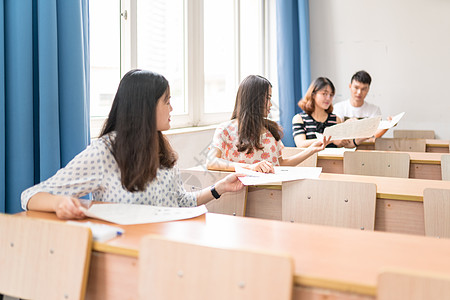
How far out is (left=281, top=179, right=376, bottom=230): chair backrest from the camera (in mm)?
1937

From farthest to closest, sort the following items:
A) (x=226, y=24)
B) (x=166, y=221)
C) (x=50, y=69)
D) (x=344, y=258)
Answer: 1. (x=226, y=24)
2. (x=50, y=69)
3. (x=166, y=221)
4. (x=344, y=258)

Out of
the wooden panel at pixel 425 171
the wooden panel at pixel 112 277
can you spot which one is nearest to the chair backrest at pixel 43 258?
the wooden panel at pixel 112 277

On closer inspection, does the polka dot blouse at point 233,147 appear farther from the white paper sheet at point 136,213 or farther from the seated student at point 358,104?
the seated student at point 358,104

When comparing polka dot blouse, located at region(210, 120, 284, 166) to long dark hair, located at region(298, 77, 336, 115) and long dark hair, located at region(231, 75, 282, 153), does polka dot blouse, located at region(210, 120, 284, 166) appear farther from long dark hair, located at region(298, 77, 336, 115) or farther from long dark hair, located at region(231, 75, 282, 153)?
long dark hair, located at region(298, 77, 336, 115)

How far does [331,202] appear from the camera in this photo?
6.49 ft

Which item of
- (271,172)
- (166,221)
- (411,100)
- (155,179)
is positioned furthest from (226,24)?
(166,221)

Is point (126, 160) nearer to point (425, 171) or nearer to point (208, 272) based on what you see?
point (208, 272)

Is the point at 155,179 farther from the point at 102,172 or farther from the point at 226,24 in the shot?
the point at 226,24

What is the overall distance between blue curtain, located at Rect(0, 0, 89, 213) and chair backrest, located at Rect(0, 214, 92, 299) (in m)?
0.60

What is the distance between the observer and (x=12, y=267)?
4.19 ft

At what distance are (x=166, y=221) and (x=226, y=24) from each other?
3328 mm

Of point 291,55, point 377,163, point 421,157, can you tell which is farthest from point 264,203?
point 291,55

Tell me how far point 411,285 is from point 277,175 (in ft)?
4.04

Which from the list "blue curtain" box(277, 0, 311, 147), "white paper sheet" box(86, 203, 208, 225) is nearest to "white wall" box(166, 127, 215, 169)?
"blue curtain" box(277, 0, 311, 147)
